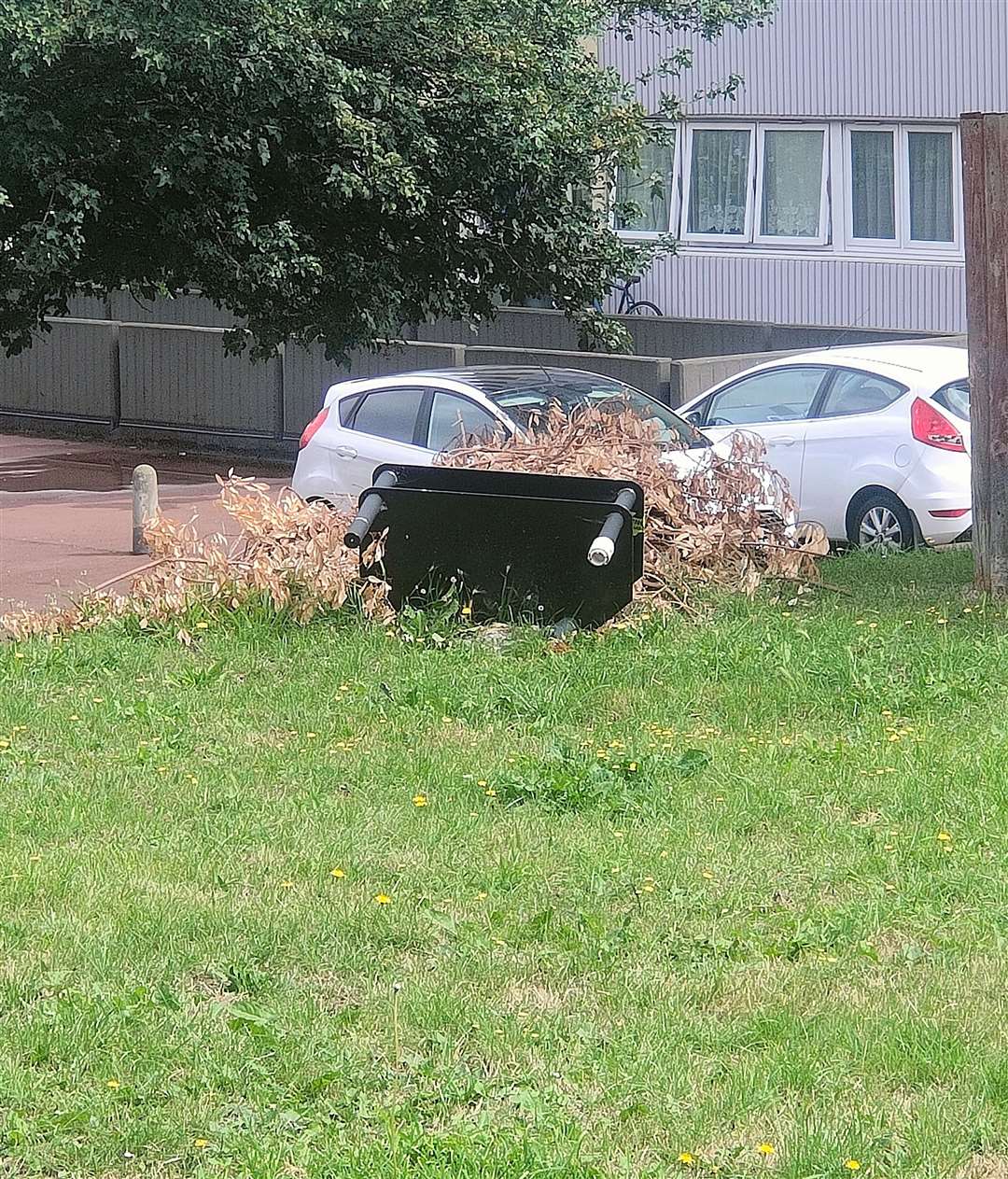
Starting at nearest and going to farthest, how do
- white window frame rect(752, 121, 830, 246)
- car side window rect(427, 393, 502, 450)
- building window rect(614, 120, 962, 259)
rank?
car side window rect(427, 393, 502, 450) → building window rect(614, 120, 962, 259) → white window frame rect(752, 121, 830, 246)

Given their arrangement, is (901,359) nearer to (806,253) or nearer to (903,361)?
(903,361)

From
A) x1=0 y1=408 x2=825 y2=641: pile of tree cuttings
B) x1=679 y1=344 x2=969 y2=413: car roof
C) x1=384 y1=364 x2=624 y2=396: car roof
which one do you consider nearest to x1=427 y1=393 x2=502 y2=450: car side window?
x1=384 y1=364 x2=624 y2=396: car roof

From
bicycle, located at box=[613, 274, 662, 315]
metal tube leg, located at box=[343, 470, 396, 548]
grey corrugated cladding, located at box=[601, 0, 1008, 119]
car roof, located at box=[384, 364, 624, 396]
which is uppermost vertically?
grey corrugated cladding, located at box=[601, 0, 1008, 119]

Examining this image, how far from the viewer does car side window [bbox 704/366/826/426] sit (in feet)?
46.1

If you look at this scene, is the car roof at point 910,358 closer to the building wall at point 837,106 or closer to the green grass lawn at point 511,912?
the green grass lawn at point 511,912

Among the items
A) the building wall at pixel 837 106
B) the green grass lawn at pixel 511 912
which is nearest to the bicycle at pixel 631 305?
the building wall at pixel 837 106

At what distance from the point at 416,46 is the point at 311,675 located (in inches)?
467

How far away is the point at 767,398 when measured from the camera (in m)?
14.4

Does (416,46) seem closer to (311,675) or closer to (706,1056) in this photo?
(311,675)

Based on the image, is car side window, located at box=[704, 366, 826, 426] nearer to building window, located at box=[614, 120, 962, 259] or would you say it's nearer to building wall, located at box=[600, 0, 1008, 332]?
building window, located at box=[614, 120, 962, 259]

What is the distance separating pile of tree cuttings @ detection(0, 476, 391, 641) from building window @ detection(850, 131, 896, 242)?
588 inches

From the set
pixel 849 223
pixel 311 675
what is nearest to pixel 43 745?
pixel 311 675

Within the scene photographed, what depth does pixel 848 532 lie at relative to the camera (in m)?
13.6

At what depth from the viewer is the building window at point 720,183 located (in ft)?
81.6
